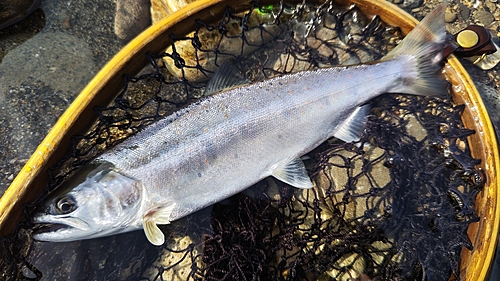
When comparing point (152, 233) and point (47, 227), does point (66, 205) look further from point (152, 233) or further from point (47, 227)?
point (152, 233)

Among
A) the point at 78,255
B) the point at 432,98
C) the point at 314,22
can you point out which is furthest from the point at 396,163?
the point at 78,255

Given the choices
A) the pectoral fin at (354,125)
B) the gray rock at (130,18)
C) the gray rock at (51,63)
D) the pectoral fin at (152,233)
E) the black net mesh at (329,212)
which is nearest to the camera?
the pectoral fin at (152,233)

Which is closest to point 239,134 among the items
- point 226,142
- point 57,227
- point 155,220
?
point 226,142

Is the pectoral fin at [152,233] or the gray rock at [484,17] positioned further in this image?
the gray rock at [484,17]

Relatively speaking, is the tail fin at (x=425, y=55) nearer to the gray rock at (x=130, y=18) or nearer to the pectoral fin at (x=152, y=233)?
the pectoral fin at (x=152, y=233)

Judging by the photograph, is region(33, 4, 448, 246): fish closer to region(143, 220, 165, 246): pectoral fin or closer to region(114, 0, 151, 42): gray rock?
→ region(143, 220, 165, 246): pectoral fin

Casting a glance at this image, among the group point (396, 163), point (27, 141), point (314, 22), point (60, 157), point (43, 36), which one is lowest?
point (396, 163)

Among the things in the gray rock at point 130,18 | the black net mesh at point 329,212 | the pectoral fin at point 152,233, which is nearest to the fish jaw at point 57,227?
the black net mesh at point 329,212

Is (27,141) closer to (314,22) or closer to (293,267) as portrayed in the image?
(293,267)

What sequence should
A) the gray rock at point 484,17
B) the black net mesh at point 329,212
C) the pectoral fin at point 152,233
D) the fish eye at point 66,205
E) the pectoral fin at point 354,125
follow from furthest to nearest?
the gray rock at point 484,17, the pectoral fin at point 354,125, the black net mesh at point 329,212, the pectoral fin at point 152,233, the fish eye at point 66,205
